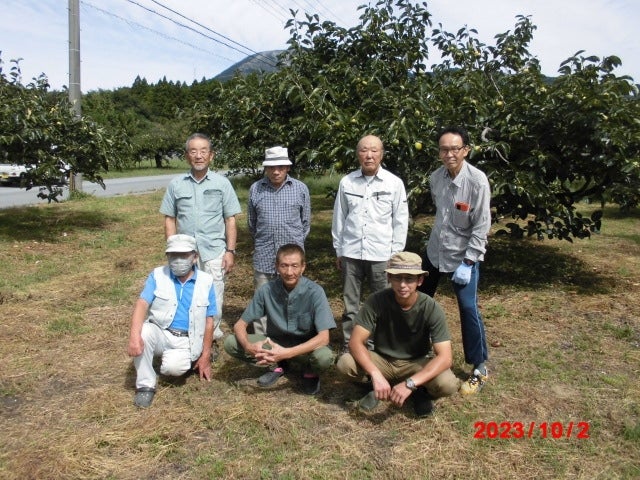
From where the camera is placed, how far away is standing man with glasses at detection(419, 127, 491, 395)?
10.8 feet

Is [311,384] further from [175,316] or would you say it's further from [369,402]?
[175,316]

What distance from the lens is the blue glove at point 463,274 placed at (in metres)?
3.27

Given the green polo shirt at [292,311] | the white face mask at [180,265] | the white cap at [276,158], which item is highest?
the white cap at [276,158]

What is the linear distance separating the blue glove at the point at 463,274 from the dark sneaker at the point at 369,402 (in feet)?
2.78

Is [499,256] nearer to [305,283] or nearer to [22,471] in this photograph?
[305,283]

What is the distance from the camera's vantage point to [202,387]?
3490 mm

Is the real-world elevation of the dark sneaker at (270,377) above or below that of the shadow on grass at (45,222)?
below

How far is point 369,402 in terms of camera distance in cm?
312

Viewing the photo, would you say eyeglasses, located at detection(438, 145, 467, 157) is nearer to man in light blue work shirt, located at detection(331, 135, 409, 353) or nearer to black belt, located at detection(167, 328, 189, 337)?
man in light blue work shirt, located at detection(331, 135, 409, 353)

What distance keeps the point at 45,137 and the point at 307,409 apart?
22.0 feet

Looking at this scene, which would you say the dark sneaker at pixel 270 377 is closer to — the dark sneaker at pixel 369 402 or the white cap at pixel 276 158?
the dark sneaker at pixel 369 402

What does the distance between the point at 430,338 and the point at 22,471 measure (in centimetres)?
220

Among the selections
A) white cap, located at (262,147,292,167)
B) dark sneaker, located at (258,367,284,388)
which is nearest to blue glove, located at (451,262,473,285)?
dark sneaker, located at (258,367,284,388)
